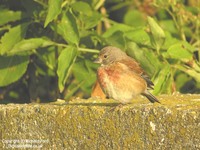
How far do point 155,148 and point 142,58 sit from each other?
1.89 meters

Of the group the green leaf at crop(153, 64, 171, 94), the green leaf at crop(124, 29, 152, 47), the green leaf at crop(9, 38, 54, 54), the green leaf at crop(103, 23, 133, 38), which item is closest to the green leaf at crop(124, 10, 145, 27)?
the green leaf at crop(103, 23, 133, 38)

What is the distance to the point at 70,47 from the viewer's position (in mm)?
6312

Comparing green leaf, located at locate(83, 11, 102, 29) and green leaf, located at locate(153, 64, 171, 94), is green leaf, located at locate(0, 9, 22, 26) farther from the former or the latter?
green leaf, located at locate(153, 64, 171, 94)

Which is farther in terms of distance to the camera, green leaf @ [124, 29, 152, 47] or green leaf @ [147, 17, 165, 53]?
green leaf @ [124, 29, 152, 47]

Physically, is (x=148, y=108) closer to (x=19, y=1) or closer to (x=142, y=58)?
(x=142, y=58)

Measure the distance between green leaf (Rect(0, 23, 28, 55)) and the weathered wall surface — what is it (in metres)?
1.38

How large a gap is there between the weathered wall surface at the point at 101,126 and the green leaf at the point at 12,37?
54.2 inches

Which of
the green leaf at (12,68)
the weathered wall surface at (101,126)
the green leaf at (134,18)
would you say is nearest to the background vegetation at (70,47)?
the green leaf at (12,68)

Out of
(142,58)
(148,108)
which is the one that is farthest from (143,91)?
(148,108)

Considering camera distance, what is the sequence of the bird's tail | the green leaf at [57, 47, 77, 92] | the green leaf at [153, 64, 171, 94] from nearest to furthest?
1. the bird's tail
2. the green leaf at [57, 47, 77, 92]
3. the green leaf at [153, 64, 171, 94]

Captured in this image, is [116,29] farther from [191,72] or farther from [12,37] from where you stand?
[12,37]

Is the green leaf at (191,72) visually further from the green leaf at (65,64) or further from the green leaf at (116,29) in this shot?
the green leaf at (65,64)

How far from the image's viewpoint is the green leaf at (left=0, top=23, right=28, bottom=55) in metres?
6.52

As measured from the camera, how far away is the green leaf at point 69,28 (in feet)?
20.7
